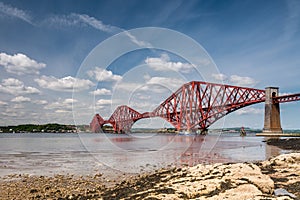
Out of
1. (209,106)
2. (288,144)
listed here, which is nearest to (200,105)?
(209,106)

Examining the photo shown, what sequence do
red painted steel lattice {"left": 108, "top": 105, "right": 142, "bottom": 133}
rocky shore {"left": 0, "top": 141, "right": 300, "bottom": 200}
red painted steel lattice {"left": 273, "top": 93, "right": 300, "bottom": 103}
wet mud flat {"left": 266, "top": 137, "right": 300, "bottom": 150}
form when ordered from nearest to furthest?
1. rocky shore {"left": 0, "top": 141, "right": 300, "bottom": 200}
2. wet mud flat {"left": 266, "top": 137, "right": 300, "bottom": 150}
3. red painted steel lattice {"left": 273, "top": 93, "right": 300, "bottom": 103}
4. red painted steel lattice {"left": 108, "top": 105, "right": 142, "bottom": 133}

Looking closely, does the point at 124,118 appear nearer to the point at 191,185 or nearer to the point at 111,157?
the point at 111,157

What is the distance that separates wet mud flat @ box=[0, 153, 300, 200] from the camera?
6.52 m

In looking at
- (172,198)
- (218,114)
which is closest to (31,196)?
(172,198)

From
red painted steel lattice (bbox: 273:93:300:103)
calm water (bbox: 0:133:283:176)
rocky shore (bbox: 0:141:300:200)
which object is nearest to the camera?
rocky shore (bbox: 0:141:300:200)

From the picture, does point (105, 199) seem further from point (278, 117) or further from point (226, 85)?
point (226, 85)

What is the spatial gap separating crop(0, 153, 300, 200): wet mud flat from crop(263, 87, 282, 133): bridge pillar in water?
57710mm

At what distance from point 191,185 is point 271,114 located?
65.6 m

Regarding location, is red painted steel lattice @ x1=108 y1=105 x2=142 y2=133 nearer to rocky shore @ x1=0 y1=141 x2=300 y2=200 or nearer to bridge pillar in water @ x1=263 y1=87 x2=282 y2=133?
bridge pillar in water @ x1=263 y1=87 x2=282 y2=133

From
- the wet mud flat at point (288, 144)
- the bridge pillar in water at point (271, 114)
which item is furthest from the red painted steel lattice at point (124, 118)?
the wet mud flat at point (288, 144)

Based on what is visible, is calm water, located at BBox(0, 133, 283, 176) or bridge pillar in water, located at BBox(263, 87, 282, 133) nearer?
calm water, located at BBox(0, 133, 283, 176)

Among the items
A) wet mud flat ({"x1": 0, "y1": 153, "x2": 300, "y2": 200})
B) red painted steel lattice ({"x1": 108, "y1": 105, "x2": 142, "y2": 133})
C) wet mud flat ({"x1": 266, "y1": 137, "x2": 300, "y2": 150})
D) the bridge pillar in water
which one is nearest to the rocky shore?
wet mud flat ({"x1": 0, "y1": 153, "x2": 300, "y2": 200})

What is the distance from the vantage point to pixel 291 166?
11.0m

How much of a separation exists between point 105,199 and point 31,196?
356cm
